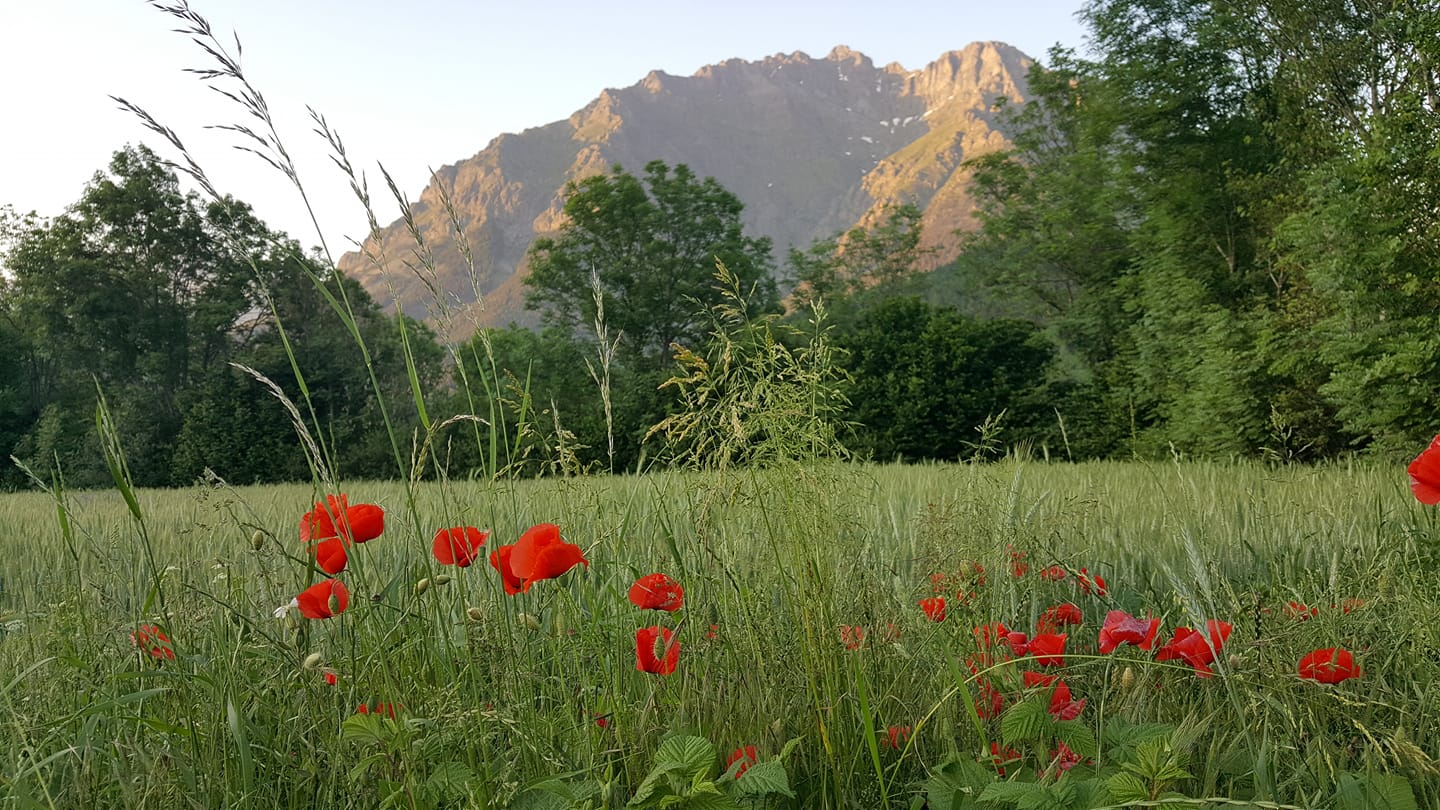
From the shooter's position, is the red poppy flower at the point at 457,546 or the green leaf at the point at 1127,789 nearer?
the green leaf at the point at 1127,789

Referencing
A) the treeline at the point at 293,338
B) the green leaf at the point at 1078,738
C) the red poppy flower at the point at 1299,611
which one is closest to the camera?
the green leaf at the point at 1078,738

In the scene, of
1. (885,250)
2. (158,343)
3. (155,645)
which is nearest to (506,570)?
(155,645)

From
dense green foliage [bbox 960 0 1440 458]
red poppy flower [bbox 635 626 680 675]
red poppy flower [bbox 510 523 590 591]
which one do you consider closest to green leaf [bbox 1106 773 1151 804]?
red poppy flower [bbox 635 626 680 675]

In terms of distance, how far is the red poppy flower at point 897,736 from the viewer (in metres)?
1.25

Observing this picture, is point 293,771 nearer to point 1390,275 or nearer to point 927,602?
point 927,602

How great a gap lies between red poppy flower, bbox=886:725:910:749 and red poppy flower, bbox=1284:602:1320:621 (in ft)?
2.83

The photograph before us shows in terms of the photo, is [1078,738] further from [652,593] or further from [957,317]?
[957,317]

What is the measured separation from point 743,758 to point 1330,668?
0.90 meters

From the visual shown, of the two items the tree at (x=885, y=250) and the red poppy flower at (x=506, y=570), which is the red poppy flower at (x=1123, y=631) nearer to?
the red poppy flower at (x=506, y=570)

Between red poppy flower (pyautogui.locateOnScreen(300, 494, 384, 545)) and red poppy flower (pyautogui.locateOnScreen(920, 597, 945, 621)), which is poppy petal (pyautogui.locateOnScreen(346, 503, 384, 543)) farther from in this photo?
red poppy flower (pyautogui.locateOnScreen(920, 597, 945, 621))

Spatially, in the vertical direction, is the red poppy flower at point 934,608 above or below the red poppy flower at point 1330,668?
above

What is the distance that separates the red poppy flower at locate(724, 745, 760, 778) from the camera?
1.10 m

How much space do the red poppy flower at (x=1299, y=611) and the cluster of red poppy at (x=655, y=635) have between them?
1.20 meters

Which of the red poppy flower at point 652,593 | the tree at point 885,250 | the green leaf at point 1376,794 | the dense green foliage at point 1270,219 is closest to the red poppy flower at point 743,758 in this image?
the red poppy flower at point 652,593
